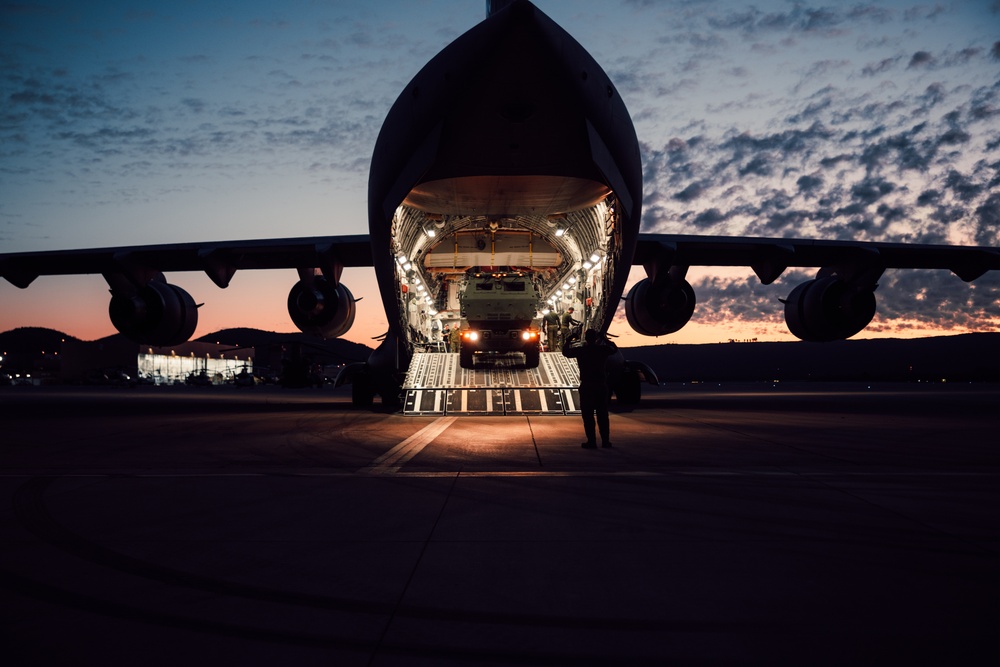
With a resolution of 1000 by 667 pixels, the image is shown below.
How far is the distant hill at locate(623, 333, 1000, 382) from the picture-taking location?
89688 millimetres

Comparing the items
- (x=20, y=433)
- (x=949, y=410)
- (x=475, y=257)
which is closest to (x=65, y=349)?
(x=475, y=257)

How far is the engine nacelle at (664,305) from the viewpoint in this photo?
1809 centimetres

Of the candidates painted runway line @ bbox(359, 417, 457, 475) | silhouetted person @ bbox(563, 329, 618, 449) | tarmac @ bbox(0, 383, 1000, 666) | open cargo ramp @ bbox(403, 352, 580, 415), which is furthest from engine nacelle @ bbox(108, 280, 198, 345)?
silhouetted person @ bbox(563, 329, 618, 449)

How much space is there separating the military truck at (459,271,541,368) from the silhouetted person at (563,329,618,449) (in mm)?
7843

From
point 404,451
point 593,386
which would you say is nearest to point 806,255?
point 593,386

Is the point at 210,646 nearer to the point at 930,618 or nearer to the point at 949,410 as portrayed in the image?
the point at 930,618

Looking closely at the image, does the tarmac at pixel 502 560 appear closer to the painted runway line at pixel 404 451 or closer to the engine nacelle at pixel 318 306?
the painted runway line at pixel 404 451

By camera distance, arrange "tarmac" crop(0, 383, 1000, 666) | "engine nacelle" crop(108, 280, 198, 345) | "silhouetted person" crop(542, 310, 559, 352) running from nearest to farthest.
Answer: "tarmac" crop(0, 383, 1000, 666) < "engine nacelle" crop(108, 280, 198, 345) < "silhouetted person" crop(542, 310, 559, 352)

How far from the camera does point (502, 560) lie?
357cm

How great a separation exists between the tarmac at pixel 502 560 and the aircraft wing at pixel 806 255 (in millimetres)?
9874

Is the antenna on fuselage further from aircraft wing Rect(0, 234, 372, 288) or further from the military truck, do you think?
the military truck

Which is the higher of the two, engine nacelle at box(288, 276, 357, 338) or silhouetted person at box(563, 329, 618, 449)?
engine nacelle at box(288, 276, 357, 338)

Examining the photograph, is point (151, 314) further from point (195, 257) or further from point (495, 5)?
point (495, 5)

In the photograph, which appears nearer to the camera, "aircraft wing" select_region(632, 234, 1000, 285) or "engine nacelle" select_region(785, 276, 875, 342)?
"aircraft wing" select_region(632, 234, 1000, 285)
